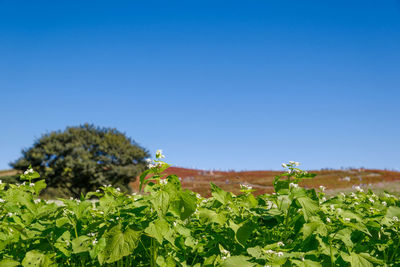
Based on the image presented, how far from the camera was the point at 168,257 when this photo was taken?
7.47 feet

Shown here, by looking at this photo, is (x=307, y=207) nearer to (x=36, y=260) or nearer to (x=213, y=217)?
(x=213, y=217)

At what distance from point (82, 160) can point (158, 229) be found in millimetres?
12242

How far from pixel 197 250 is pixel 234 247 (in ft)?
0.94

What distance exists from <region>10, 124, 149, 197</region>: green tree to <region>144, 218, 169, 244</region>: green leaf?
1178 cm

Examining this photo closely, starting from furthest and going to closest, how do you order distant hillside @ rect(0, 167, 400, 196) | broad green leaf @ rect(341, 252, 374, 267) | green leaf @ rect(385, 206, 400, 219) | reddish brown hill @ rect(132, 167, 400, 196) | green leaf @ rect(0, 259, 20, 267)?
reddish brown hill @ rect(132, 167, 400, 196)
distant hillside @ rect(0, 167, 400, 196)
green leaf @ rect(385, 206, 400, 219)
green leaf @ rect(0, 259, 20, 267)
broad green leaf @ rect(341, 252, 374, 267)

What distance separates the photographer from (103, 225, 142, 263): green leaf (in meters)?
Answer: 2.04

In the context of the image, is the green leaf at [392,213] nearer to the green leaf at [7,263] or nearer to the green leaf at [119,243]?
the green leaf at [119,243]

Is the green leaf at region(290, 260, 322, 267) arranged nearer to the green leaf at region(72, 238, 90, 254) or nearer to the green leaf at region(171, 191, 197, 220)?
the green leaf at region(171, 191, 197, 220)

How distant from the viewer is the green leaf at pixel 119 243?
204 centimetres

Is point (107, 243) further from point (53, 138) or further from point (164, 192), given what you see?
point (53, 138)

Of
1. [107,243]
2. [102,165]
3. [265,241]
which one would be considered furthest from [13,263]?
[102,165]

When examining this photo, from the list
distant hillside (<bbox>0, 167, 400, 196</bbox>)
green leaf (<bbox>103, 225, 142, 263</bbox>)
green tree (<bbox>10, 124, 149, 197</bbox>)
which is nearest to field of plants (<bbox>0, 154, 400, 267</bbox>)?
green leaf (<bbox>103, 225, 142, 263</bbox>)

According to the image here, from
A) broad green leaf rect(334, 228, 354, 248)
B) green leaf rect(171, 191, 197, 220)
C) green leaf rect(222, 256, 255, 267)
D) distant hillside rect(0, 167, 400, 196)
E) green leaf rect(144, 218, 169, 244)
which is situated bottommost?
distant hillside rect(0, 167, 400, 196)

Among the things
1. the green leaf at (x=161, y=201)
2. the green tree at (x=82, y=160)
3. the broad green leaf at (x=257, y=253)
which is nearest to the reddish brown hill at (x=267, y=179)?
the green tree at (x=82, y=160)
